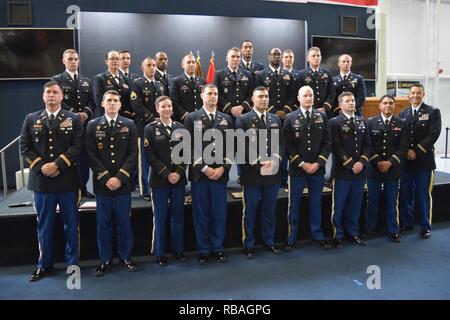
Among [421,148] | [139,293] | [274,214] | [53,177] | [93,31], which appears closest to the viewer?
[139,293]

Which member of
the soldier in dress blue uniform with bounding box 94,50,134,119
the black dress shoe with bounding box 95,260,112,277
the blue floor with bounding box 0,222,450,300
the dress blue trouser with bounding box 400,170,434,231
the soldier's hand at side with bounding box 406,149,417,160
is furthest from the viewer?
the dress blue trouser with bounding box 400,170,434,231

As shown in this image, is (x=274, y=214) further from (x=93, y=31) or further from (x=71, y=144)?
(x=93, y=31)

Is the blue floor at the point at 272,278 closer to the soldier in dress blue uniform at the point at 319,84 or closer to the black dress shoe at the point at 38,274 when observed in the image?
the black dress shoe at the point at 38,274

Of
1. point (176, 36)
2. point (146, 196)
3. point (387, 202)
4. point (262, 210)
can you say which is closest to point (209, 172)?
point (262, 210)

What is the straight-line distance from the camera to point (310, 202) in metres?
4.32

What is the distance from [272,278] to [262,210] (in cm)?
81

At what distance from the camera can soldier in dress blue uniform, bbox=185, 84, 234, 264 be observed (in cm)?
391

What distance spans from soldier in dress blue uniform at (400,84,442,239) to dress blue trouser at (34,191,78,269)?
370cm

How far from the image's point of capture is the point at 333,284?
3438 millimetres

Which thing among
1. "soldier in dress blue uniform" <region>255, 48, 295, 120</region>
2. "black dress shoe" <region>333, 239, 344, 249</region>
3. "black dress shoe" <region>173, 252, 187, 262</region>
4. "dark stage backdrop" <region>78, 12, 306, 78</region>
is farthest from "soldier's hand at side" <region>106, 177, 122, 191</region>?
"dark stage backdrop" <region>78, 12, 306, 78</region>

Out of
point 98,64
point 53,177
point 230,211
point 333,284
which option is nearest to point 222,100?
point 230,211

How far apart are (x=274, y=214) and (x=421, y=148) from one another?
1.94 meters

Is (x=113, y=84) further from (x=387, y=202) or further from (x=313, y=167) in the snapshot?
(x=387, y=202)

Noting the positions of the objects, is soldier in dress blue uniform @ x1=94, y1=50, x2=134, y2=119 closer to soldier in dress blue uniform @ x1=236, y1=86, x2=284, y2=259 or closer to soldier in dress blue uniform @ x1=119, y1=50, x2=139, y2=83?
soldier in dress blue uniform @ x1=119, y1=50, x2=139, y2=83
